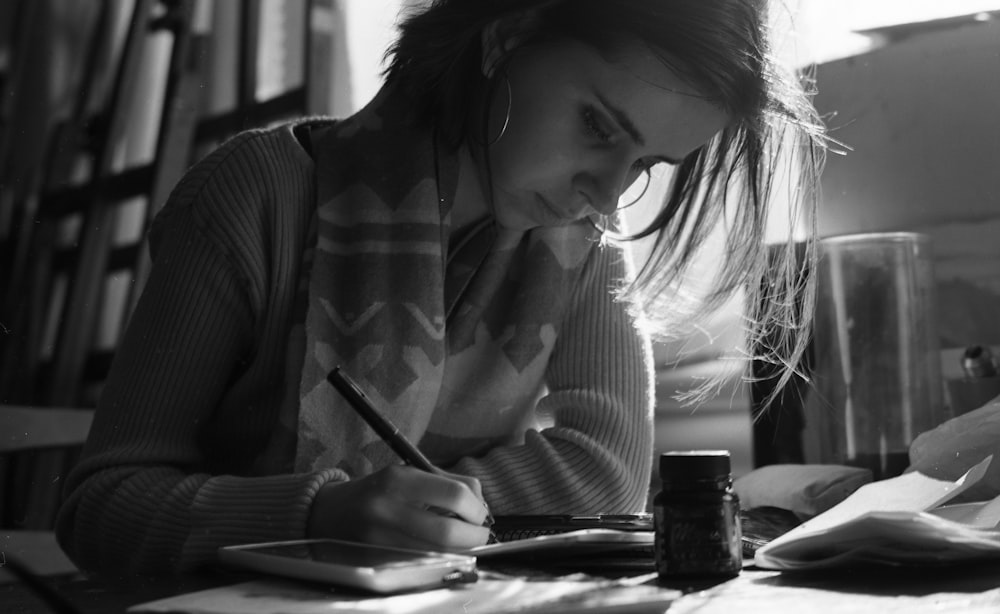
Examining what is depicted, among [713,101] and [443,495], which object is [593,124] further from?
[443,495]

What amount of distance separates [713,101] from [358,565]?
57cm

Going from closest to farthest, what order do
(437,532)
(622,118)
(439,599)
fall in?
(439,599)
(437,532)
(622,118)

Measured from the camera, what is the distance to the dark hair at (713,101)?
882 mm

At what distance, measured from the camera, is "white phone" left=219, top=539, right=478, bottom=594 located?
49 centimetres

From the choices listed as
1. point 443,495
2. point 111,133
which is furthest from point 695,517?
point 111,133

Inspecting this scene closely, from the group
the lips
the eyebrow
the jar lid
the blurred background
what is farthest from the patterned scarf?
the blurred background

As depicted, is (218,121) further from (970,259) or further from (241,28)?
(970,259)

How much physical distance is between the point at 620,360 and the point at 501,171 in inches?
10.6

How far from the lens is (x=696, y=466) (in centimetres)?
57

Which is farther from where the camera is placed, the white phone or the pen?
the pen

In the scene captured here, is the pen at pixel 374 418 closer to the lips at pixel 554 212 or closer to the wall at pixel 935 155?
the lips at pixel 554 212

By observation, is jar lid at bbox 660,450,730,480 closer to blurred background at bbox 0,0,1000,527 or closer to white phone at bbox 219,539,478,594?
white phone at bbox 219,539,478,594

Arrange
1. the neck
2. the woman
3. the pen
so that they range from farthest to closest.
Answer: the neck
the woman
the pen

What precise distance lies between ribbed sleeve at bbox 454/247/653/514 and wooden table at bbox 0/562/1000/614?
1.24 ft
